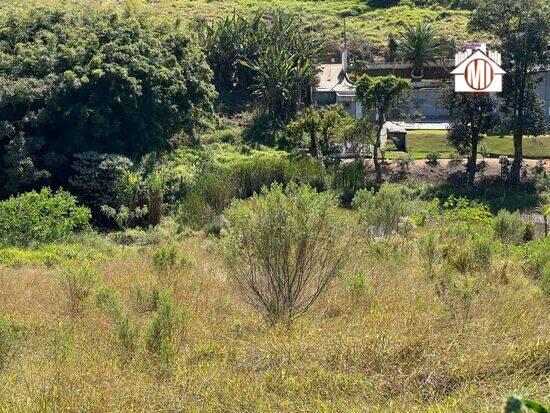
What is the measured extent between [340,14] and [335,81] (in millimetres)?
17955

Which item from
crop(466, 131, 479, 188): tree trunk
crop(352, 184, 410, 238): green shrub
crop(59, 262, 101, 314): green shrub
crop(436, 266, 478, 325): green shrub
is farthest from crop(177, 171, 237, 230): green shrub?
crop(436, 266, 478, 325): green shrub

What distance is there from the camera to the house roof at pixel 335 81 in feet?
108

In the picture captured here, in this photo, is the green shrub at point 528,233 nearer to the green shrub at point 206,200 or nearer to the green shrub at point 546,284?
the green shrub at point 206,200

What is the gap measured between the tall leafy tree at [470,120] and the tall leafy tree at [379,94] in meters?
1.80

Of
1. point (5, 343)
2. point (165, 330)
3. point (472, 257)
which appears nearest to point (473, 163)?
point (472, 257)

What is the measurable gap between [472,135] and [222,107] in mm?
12224

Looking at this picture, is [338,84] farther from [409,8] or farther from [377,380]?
[377,380]

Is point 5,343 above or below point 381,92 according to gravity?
below

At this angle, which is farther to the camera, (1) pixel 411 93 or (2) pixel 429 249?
(1) pixel 411 93

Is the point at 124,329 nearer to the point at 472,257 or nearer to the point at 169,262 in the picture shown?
the point at 169,262

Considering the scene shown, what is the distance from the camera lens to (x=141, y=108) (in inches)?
900

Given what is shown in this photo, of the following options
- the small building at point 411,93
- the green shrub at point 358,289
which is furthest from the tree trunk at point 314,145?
the green shrub at point 358,289

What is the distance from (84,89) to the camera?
21578 millimetres

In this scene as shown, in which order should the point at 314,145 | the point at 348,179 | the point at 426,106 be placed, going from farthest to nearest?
the point at 426,106 < the point at 314,145 < the point at 348,179
